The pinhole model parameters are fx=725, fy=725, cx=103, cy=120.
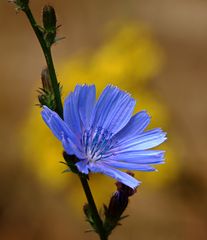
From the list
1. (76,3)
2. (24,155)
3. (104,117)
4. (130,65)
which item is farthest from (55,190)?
(104,117)

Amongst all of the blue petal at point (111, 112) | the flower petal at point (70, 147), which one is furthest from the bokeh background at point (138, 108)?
the flower petal at point (70, 147)

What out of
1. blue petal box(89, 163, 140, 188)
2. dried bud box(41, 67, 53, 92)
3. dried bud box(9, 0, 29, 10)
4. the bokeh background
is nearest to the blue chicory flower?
blue petal box(89, 163, 140, 188)

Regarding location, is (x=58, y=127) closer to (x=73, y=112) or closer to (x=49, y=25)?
(x=73, y=112)

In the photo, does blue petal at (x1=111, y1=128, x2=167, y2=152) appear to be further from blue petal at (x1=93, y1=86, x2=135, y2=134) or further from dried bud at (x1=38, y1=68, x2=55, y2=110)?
dried bud at (x1=38, y1=68, x2=55, y2=110)

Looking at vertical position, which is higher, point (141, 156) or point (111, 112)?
point (111, 112)

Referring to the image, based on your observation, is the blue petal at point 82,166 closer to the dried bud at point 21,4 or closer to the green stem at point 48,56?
the green stem at point 48,56

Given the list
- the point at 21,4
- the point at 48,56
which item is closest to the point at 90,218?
the point at 48,56
